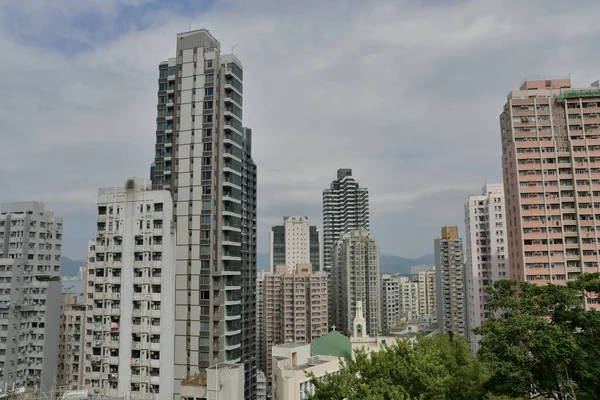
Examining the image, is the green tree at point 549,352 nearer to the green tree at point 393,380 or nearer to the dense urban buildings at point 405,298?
the green tree at point 393,380

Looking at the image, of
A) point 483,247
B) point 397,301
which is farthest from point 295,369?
point 397,301

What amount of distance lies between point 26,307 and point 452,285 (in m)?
96.1

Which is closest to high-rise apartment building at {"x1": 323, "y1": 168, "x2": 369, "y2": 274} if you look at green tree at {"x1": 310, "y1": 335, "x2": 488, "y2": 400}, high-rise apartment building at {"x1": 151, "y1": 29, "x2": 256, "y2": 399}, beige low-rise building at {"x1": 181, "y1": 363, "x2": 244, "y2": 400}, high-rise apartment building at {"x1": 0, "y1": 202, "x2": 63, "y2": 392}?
high-rise apartment building at {"x1": 0, "y1": 202, "x2": 63, "y2": 392}

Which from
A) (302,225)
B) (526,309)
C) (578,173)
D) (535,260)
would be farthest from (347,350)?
(302,225)

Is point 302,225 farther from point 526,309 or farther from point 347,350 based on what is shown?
point 526,309

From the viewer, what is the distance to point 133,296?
1709 inches

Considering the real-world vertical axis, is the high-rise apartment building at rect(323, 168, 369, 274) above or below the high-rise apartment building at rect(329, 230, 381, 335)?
above

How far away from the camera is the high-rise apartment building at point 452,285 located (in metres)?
113

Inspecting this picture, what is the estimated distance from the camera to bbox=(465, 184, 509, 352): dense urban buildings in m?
87.4

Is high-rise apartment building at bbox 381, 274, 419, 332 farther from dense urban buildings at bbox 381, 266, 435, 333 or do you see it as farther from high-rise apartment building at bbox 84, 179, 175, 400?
high-rise apartment building at bbox 84, 179, 175, 400

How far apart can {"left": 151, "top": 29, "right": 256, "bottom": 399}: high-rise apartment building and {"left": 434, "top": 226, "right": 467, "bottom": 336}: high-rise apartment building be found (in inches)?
3176

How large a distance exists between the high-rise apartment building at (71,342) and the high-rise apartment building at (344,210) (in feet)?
372

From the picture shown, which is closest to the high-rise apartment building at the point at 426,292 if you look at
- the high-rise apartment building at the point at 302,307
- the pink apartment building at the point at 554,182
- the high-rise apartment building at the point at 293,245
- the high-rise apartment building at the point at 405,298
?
the high-rise apartment building at the point at 405,298

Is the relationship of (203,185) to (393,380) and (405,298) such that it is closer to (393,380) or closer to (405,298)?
(393,380)
